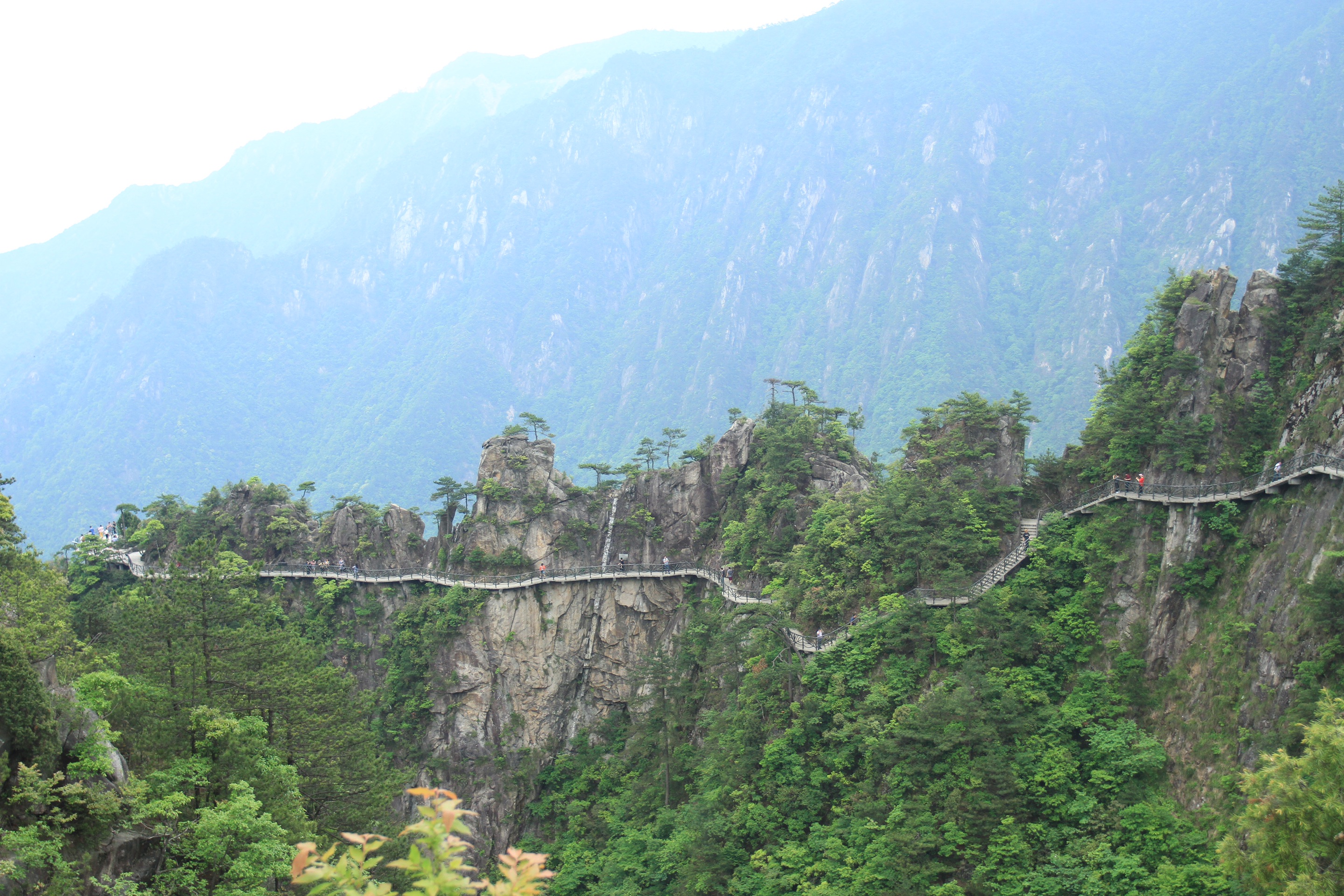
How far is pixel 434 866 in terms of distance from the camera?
778 cm

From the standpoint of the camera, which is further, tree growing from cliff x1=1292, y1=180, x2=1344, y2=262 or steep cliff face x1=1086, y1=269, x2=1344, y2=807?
tree growing from cliff x1=1292, y1=180, x2=1344, y2=262

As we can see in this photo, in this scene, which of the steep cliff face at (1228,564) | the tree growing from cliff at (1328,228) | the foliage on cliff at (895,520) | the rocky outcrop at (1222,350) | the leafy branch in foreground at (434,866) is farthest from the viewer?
the foliage on cliff at (895,520)

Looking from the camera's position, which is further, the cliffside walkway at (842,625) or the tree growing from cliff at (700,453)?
the tree growing from cliff at (700,453)

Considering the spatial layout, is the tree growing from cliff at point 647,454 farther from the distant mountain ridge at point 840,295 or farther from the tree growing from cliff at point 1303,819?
the distant mountain ridge at point 840,295

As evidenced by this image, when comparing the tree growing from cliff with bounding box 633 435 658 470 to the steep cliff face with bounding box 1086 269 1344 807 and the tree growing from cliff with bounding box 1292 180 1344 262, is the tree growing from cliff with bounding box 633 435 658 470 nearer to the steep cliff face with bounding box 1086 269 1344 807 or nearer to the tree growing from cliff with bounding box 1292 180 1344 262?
the steep cliff face with bounding box 1086 269 1344 807

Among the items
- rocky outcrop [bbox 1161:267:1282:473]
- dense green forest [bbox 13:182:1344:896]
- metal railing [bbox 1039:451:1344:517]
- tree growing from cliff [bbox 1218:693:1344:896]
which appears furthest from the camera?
rocky outcrop [bbox 1161:267:1282:473]

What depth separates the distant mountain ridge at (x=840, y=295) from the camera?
135500 millimetres

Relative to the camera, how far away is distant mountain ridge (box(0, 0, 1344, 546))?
445 ft

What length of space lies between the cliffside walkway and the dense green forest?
66 cm

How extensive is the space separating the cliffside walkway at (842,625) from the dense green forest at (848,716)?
2.18 feet

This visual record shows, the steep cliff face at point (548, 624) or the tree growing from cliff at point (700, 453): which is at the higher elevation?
the tree growing from cliff at point (700, 453)

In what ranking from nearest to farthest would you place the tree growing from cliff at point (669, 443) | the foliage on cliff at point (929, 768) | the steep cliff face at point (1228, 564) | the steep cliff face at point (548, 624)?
the steep cliff face at point (1228, 564), the foliage on cliff at point (929, 768), the steep cliff face at point (548, 624), the tree growing from cliff at point (669, 443)

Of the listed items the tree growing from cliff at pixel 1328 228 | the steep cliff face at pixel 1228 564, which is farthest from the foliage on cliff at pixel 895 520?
the tree growing from cliff at pixel 1328 228

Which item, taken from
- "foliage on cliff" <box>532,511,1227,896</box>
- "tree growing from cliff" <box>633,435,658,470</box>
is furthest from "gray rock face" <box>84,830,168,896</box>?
"tree growing from cliff" <box>633,435,658,470</box>
